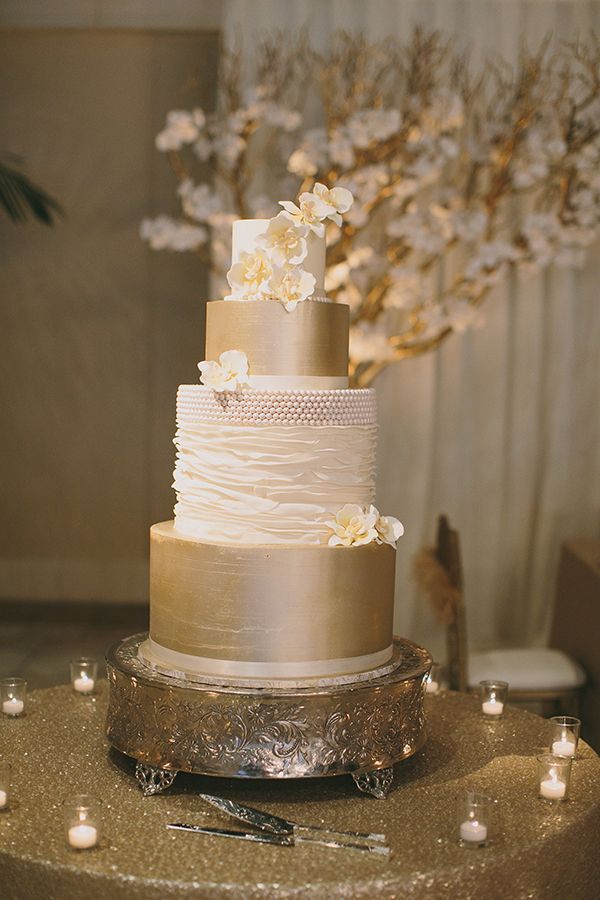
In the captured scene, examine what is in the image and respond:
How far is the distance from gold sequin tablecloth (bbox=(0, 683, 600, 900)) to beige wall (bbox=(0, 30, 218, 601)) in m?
4.63

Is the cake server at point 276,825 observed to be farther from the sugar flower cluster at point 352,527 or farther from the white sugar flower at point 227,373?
the white sugar flower at point 227,373

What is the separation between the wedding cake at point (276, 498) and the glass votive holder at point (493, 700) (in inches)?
21.1

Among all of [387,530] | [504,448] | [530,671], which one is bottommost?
[530,671]

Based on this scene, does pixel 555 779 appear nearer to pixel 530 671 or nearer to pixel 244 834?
pixel 244 834

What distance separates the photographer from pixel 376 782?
92.8 inches

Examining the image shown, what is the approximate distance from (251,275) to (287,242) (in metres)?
0.10

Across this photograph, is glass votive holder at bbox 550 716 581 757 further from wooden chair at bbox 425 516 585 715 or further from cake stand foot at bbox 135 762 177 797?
wooden chair at bbox 425 516 585 715

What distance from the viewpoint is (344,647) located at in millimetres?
2365

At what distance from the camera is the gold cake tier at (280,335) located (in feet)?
7.93

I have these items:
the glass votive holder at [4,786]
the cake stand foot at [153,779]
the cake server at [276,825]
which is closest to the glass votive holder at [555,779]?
the cake server at [276,825]

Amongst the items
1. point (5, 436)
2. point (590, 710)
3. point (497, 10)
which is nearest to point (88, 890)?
point (590, 710)

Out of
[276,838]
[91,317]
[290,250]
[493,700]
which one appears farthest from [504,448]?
[276,838]

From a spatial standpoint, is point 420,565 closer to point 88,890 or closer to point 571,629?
point 571,629

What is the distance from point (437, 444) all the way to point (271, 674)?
12.6 ft
